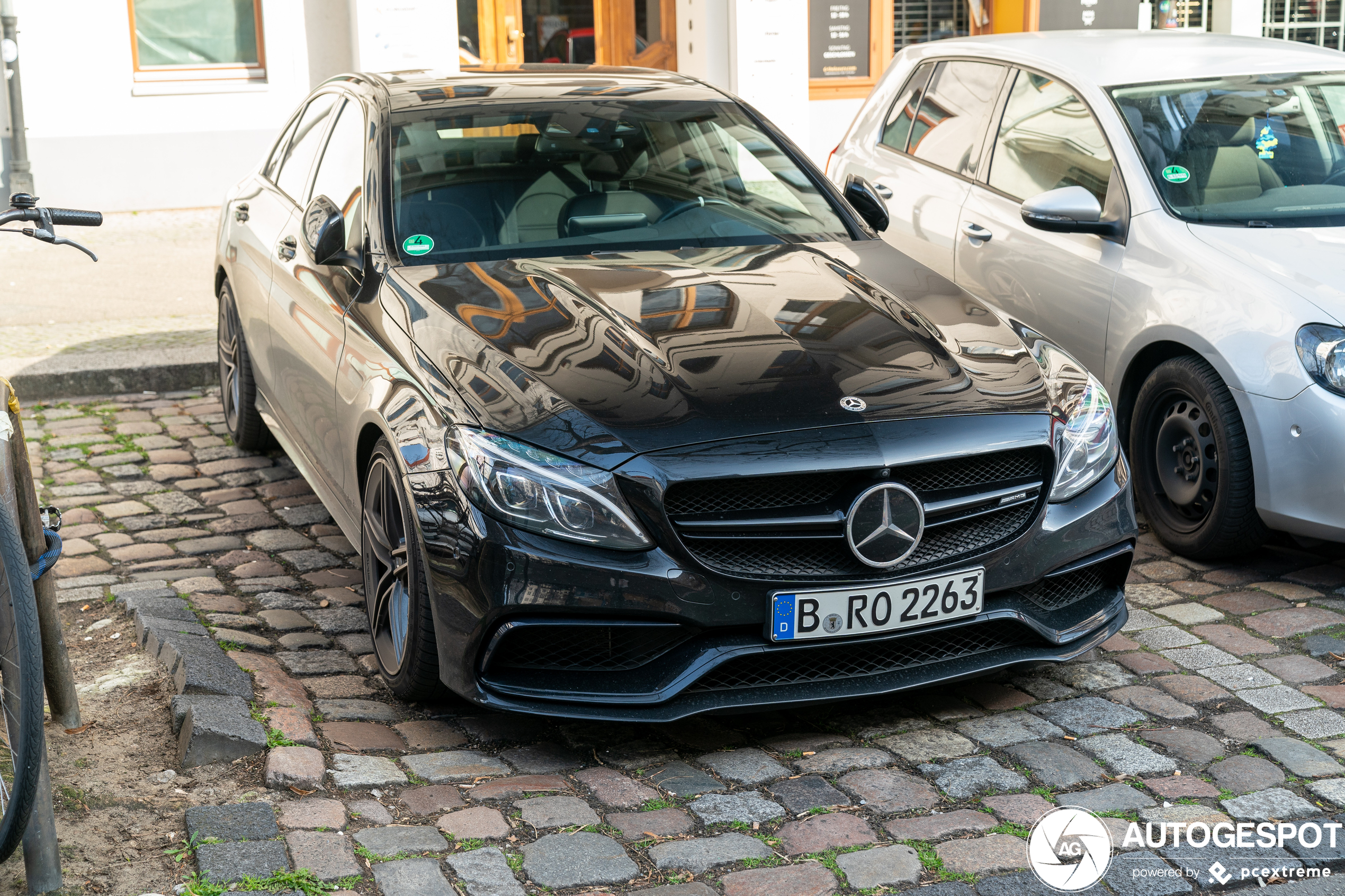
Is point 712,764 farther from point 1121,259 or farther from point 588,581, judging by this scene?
point 1121,259

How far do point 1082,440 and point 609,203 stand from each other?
5.85ft

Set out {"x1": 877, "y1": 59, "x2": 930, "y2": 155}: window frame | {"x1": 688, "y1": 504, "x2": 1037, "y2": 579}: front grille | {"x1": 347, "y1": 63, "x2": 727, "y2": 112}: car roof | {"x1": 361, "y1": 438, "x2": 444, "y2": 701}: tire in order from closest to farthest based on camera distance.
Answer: {"x1": 688, "y1": 504, "x2": 1037, "y2": 579}: front grille < {"x1": 361, "y1": 438, "x2": 444, "y2": 701}: tire < {"x1": 347, "y1": 63, "x2": 727, "y2": 112}: car roof < {"x1": 877, "y1": 59, "x2": 930, "y2": 155}: window frame

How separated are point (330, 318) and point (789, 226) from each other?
155cm

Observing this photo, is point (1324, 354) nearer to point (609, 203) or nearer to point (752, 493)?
point (752, 493)

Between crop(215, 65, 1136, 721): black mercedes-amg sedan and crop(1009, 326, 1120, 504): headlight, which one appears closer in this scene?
crop(215, 65, 1136, 721): black mercedes-amg sedan

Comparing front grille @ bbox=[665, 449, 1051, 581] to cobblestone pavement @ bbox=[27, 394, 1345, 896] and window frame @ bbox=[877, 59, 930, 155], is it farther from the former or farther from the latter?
window frame @ bbox=[877, 59, 930, 155]

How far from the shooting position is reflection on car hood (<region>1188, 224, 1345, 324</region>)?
456cm

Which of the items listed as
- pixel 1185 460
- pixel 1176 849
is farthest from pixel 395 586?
pixel 1185 460

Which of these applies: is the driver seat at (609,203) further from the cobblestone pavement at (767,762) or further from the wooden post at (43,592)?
the wooden post at (43,592)

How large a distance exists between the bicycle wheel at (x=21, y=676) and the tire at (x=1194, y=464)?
11.9 feet

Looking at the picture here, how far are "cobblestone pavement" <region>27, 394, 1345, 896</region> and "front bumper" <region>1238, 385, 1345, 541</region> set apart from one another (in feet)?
0.94

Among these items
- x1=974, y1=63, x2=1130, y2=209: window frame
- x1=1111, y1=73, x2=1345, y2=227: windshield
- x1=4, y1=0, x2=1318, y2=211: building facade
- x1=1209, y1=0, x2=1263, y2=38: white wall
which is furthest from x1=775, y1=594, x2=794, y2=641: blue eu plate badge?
x1=1209, y1=0, x2=1263, y2=38: white wall

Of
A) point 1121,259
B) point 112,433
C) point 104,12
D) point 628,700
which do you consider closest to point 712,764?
point 628,700

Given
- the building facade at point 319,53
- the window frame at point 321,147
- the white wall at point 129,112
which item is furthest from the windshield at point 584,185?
the white wall at point 129,112
